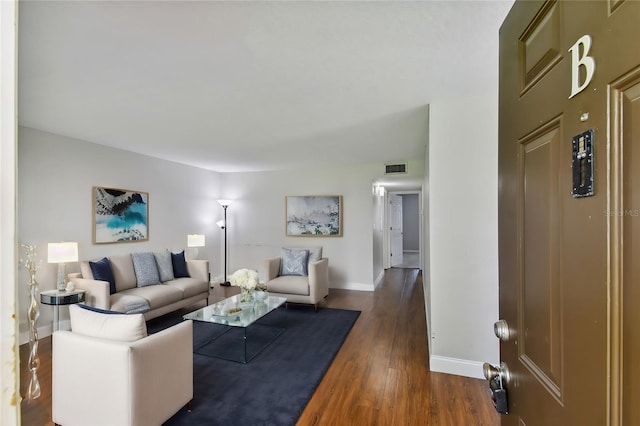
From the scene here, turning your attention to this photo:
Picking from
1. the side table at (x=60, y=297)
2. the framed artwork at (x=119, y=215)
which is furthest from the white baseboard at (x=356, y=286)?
the side table at (x=60, y=297)

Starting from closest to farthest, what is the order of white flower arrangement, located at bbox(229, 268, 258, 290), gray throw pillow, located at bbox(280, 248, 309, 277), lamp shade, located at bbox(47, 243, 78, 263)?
lamp shade, located at bbox(47, 243, 78, 263), white flower arrangement, located at bbox(229, 268, 258, 290), gray throw pillow, located at bbox(280, 248, 309, 277)

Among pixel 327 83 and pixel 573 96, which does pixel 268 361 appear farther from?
pixel 573 96

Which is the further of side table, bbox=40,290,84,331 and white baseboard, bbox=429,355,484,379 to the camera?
side table, bbox=40,290,84,331

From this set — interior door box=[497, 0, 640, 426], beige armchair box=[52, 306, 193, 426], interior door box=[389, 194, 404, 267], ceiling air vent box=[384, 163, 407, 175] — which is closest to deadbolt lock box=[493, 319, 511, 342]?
interior door box=[497, 0, 640, 426]

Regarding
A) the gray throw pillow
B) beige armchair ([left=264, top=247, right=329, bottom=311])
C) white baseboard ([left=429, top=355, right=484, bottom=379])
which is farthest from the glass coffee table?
white baseboard ([left=429, top=355, right=484, bottom=379])

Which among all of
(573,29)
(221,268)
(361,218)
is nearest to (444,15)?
(573,29)

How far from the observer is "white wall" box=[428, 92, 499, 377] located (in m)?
2.46

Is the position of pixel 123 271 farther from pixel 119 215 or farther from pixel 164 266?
pixel 119 215

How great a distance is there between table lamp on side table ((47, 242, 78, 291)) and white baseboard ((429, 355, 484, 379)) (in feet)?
12.6

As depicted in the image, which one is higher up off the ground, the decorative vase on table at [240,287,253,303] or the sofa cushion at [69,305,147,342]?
the sofa cushion at [69,305,147,342]

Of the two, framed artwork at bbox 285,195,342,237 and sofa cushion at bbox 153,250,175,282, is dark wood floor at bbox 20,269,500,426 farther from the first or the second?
framed artwork at bbox 285,195,342,237

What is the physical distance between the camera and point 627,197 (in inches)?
17.0

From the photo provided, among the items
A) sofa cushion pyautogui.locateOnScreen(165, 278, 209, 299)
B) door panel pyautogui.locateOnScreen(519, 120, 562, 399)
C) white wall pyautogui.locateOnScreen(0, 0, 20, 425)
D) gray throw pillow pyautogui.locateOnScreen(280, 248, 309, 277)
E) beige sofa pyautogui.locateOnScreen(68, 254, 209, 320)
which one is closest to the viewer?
white wall pyautogui.locateOnScreen(0, 0, 20, 425)

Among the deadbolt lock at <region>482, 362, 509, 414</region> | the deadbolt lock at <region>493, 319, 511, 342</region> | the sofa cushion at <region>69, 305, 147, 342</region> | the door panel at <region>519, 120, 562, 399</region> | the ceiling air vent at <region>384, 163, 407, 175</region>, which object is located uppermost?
the ceiling air vent at <region>384, 163, 407, 175</region>
